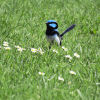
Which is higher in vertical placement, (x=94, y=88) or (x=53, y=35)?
(x=53, y=35)

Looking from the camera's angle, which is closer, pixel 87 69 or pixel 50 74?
pixel 50 74

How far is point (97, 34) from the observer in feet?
20.3

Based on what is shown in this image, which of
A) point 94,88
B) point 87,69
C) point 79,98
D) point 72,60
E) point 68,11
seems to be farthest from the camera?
point 68,11

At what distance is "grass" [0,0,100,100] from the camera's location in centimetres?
290

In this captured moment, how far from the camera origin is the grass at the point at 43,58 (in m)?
2.90

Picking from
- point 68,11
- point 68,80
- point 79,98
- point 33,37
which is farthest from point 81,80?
point 68,11

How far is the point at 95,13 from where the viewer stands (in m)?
7.80

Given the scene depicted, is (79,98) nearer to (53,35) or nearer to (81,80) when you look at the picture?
(81,80)

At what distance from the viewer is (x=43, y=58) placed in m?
3.88

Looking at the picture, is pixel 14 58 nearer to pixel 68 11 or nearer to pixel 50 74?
pixel 50 74

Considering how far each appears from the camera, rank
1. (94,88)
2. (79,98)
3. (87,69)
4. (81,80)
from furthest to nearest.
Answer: (87,69) → (81,80) → (94,88) → (79,98)

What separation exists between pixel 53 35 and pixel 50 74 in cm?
125

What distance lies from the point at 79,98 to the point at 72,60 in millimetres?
1277

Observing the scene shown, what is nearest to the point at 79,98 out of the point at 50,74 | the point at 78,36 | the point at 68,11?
the point at 50,74
